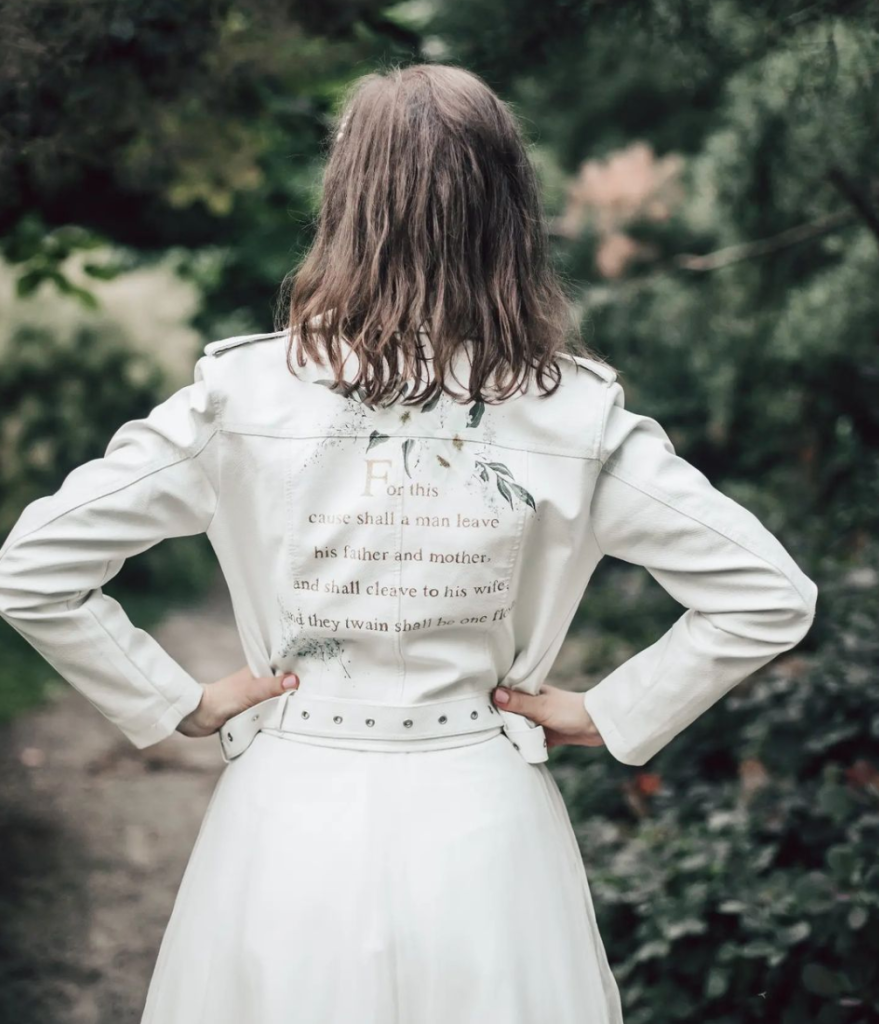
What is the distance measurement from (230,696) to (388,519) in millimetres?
413

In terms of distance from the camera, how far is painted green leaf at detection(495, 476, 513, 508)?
5.83 feet

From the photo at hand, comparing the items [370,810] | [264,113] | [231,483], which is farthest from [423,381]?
[264,113]

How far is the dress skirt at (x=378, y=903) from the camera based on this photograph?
1.74m

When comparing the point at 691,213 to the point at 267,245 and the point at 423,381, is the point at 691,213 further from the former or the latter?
the point at 423,381

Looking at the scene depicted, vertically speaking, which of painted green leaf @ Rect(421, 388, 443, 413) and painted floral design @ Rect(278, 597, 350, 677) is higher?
painted green leaf @ Rect(421, 388, 443, 413)

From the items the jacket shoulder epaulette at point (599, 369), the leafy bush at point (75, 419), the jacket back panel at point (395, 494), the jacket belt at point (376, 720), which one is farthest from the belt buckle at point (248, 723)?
the leafy bush at point (75, 419)

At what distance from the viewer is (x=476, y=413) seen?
1.78 metres

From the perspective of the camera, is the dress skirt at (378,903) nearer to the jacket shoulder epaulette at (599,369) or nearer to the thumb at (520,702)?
the thumb at (520,702)

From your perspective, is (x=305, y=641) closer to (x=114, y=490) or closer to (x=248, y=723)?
(x=248, y=723)

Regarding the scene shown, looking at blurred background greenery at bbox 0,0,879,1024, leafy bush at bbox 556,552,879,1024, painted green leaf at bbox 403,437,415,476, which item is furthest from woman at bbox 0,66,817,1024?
leafy bush at bbox 556,552,879,1024

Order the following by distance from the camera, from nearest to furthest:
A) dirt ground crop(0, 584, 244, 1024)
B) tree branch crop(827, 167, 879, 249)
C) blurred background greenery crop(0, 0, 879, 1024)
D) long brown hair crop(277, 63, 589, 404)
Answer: long brown hair crop(277, 63, 589, 404), blurred background greenery crop(0, 0, 879, 1024), tree branch crop(827, 167, 879, 249), dirt ground crop(0, 584, 244, 1024)

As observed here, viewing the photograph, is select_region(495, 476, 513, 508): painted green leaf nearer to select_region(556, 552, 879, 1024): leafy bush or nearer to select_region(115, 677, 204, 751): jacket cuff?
select_region(115, 677, 204, 751): jacket cuff

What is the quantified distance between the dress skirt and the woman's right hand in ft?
0.27

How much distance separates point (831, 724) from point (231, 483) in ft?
7.59
